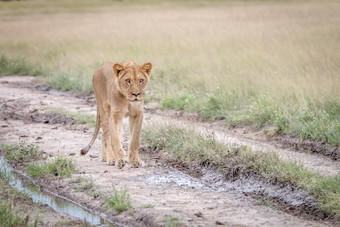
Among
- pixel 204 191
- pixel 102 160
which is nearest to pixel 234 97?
pixel 102 160

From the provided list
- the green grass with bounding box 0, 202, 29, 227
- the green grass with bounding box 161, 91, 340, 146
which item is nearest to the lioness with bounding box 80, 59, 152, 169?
the green grass with bounding box 0, 202, 29, 227

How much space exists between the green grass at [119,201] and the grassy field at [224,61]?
3.10 meters

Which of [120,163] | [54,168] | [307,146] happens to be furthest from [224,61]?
[54,168]

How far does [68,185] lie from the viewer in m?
6.05

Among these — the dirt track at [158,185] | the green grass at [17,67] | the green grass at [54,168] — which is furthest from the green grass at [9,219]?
the green grass at [17,67]

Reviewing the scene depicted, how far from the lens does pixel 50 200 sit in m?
5.79

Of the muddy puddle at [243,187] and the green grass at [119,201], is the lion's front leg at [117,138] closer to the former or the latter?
the muddy puddle at [243,187]

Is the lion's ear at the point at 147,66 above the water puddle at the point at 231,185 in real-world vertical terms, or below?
above

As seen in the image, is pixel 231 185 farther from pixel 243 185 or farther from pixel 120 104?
pixel 120 104

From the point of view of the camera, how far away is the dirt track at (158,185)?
4.91 m

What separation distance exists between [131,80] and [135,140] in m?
0.72

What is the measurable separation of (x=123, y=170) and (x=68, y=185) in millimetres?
746

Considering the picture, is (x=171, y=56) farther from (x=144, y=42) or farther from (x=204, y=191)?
(x=204, y=191)

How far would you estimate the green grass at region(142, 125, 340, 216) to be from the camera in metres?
5.25
